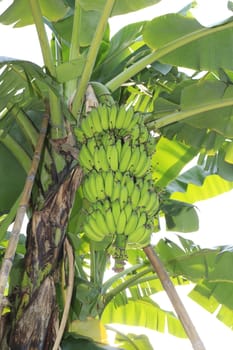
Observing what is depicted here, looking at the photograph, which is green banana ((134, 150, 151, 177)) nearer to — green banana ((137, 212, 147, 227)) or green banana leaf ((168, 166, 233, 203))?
green banana ((137, 212, 147, 227))

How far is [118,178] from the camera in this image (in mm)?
1374

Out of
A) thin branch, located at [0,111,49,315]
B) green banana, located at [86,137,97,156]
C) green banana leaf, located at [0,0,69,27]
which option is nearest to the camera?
thin branch, located at [0,111,49,315]

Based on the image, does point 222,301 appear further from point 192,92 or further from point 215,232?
point 215,232

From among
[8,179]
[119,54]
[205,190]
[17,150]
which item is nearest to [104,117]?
[17,150]

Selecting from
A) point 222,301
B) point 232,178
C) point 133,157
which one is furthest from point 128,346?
point 133,157

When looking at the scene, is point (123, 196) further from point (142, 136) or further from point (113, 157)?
point (142, 136)

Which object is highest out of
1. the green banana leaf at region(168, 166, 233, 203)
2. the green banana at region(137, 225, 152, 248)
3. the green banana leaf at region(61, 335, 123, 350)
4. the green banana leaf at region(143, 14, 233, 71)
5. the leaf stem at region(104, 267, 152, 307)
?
the green banana leaf at region(143, 14, 233, 71)

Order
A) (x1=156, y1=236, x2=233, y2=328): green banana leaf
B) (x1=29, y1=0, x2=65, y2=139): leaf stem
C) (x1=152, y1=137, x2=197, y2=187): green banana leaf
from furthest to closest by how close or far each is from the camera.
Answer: (x1=152, y1=137, x2=197, y2=187): green banana leaf < (x1=156, y1=236, x2=233, y2=328): green banana leaf < (x1=29, y1=0, x2=65, y2=139): leaf stem

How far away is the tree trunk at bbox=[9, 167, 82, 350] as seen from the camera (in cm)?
145

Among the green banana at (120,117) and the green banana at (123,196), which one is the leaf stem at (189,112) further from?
the green banana at (123,196)

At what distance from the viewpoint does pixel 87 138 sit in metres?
1.49

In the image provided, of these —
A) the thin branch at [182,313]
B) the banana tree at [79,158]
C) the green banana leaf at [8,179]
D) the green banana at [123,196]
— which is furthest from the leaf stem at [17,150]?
the thin branch at [182,313]

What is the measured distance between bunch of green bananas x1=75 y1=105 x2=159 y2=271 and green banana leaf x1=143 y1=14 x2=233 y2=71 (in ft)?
1.47

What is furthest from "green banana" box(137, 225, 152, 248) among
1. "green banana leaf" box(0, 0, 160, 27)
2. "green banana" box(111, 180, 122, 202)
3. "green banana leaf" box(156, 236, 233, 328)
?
"green banana leaf" box(0, 0, 160, 27)
